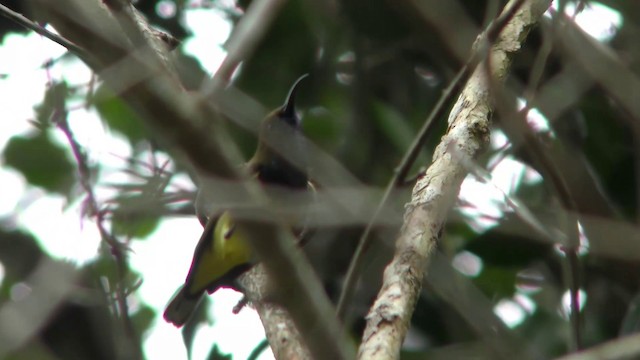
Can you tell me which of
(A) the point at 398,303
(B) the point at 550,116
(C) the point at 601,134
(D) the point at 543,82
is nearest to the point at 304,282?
(A) the point at 398,303

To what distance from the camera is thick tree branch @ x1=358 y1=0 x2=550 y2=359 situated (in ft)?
7.80

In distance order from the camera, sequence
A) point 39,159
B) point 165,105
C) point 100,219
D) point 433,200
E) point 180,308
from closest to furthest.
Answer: point 165,105 < point 433,200 < point 100,219 < point 180,308 < point 39,159

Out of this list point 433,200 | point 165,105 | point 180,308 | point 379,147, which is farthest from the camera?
point 379,147

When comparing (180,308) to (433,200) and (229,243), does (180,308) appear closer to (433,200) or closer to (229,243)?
(229,243)

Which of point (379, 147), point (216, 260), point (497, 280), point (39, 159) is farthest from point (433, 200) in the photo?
point (39, 159)

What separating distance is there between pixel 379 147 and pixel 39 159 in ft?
4.37

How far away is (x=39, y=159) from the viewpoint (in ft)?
13.5

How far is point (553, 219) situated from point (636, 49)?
2.11 ft

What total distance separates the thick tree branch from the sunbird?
0.90 metres

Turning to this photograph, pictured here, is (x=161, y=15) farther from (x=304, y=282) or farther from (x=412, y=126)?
(x=304, y=282)

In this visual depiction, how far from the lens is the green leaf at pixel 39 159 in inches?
159

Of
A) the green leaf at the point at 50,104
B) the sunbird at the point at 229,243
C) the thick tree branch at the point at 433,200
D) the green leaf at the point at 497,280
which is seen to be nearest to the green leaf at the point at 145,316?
the sunbird at the point at 229,243

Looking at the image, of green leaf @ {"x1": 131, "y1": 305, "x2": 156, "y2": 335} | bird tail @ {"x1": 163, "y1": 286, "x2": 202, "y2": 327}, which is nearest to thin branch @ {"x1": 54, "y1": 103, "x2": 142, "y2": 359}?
bird tail @ {"x1": 163, "y1": 286, "x2": 202, "y2": 327}

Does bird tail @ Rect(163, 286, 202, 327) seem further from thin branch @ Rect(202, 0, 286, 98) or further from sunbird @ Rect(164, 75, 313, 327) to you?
thin branch @ Rect(202, 0, 286, 98)
